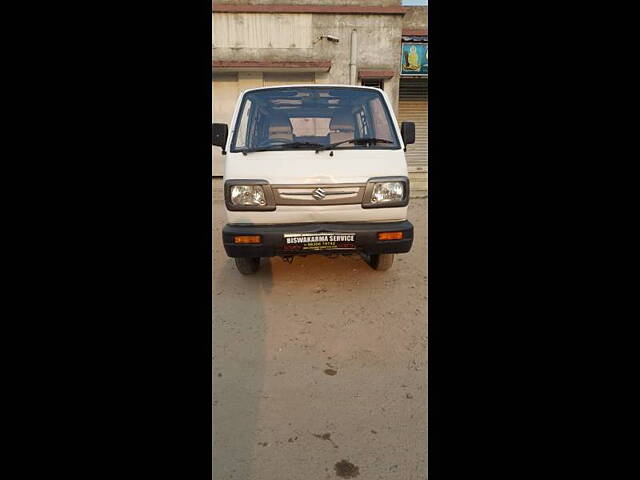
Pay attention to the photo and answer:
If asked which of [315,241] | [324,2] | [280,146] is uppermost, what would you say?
[324,2]

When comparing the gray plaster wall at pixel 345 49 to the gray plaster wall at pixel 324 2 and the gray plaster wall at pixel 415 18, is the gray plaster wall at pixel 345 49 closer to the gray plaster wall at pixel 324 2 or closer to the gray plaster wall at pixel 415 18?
the gray plaster wall at pixel 324 2

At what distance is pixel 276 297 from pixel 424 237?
2.89 metres

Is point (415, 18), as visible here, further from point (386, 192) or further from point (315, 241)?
point (315, 241)

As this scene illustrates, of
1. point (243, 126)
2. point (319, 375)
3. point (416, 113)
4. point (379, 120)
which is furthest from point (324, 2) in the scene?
point (319, 375)

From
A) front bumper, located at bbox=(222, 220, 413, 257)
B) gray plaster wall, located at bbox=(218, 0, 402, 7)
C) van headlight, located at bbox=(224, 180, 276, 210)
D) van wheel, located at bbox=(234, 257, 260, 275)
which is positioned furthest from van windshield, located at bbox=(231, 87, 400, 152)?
gray plaster wall, located at bbox=(218, 0, 402, 7)

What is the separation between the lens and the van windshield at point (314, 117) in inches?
139

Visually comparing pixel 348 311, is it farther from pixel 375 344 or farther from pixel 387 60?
pixel 387 60

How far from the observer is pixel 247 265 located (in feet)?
12.5

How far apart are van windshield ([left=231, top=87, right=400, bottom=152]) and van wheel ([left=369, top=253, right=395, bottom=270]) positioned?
1.13m

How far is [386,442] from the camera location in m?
1.85

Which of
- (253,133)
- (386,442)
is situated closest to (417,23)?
(253,133)

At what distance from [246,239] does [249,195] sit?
1.23 ft

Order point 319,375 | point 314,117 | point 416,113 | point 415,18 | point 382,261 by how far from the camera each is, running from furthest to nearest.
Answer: point 415,18, point 416,113, point 314,117, point 382,261, point 319,375

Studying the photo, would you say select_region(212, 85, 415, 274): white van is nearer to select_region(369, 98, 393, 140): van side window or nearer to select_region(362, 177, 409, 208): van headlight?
select_region(362, 177, 409, 208): van headlight
